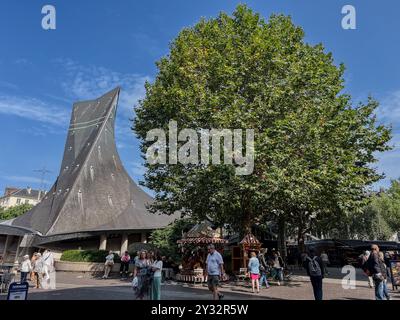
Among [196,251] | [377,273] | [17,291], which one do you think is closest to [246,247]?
[196,251]

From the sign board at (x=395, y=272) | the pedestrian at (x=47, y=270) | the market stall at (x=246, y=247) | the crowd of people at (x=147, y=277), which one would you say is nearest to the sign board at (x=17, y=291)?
the crowd of people at (x=147, y=277)

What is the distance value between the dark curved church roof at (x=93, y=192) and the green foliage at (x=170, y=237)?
425 inches

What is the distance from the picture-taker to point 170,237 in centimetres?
2608

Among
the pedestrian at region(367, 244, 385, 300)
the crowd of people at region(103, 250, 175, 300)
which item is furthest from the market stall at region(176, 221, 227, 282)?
the pedestrian at region(367, 244, 385, 300)

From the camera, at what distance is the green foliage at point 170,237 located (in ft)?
79.8

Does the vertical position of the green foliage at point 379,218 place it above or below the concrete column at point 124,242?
above

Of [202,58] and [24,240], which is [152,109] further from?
[24,240]

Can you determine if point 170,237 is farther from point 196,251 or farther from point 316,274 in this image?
point 316,274

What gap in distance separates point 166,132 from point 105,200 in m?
24.7

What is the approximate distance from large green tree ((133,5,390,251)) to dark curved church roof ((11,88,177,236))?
19.4 metres

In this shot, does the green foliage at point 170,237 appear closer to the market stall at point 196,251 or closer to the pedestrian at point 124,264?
the pedestrian at point 124,264

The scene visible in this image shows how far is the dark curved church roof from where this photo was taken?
3703 cm
